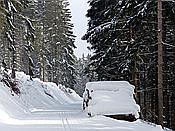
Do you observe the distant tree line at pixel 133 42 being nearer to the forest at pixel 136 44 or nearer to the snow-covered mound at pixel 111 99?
the forest at pixel 136 44

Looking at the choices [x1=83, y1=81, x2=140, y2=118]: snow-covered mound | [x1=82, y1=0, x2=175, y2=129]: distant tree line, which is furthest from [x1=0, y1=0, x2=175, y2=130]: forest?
[x1=83, y1=81, x2=140, y2=118]: snow-covered mound

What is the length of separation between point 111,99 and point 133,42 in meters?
6.54

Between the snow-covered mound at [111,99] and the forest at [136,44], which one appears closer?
the snow-covered mound at [111,99]

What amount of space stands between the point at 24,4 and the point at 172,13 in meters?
18.3

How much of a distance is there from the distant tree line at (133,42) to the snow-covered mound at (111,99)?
7.53ft

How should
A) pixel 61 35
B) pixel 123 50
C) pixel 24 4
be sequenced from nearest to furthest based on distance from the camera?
pixel 123 50, pixel 24 4, pixel 61 35

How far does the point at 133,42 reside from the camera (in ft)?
80.5

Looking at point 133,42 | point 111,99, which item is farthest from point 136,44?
point 111,99

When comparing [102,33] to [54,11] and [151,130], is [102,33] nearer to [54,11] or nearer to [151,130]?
[151,130]

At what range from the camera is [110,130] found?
14.5 meters

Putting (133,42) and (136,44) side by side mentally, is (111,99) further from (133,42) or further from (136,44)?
(133,42)

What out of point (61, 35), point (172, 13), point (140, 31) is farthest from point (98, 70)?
point (61, 35)

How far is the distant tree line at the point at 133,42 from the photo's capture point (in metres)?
22.4

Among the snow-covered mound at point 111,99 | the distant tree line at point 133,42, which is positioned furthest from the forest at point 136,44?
the snow-covered mound at point 111,99
